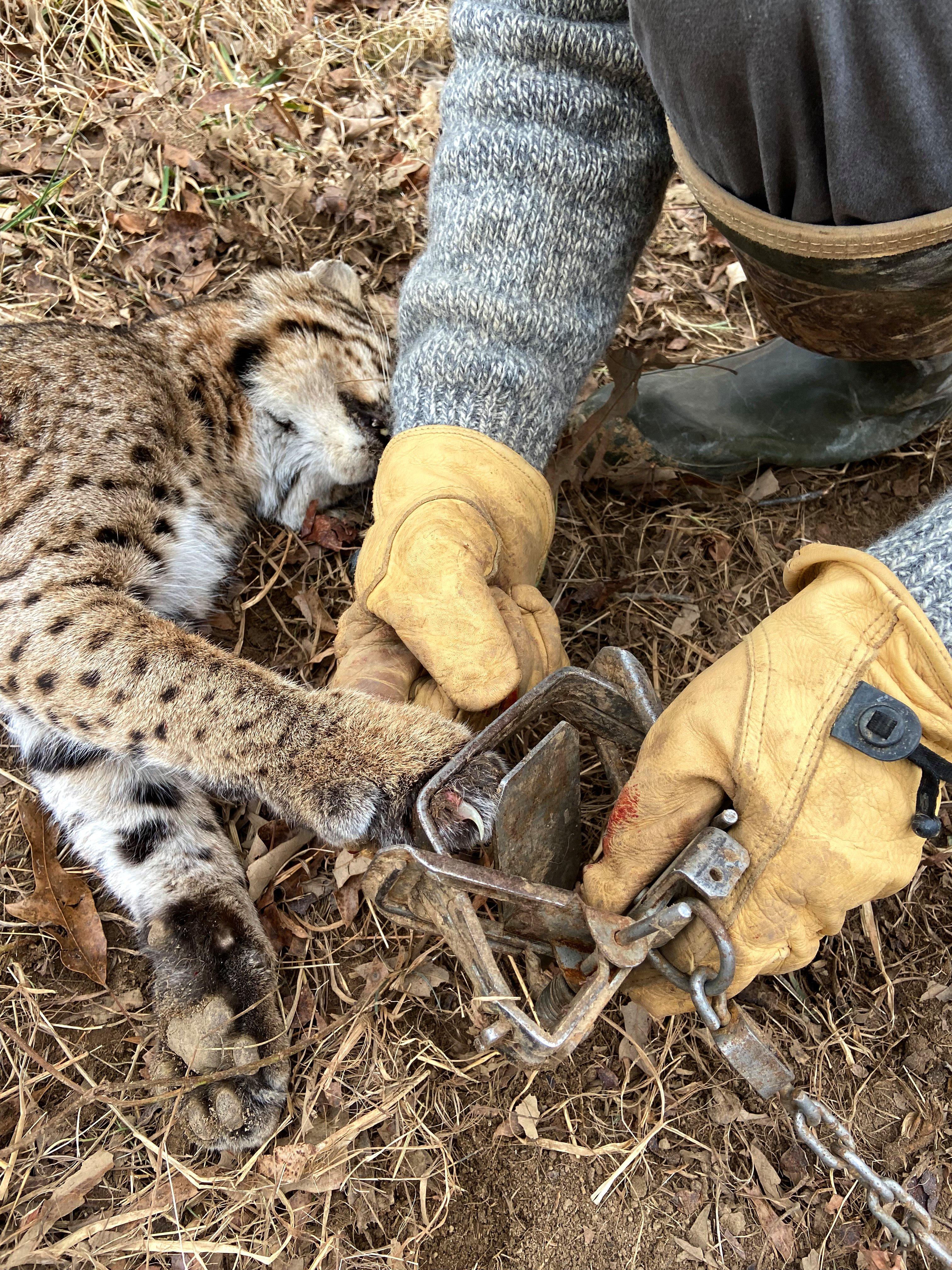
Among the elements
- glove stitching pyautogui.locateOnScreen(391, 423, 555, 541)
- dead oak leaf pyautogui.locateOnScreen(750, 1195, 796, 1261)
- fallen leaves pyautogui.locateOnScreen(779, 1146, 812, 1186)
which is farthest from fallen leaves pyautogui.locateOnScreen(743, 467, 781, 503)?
dead oak leaf pyautogui.locateOnScreen(750, 1195, 796, 1261)

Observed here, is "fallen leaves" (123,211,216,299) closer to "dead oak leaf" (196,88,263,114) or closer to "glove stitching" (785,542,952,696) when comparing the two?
"dead oak leaf" (196,88,263,114)

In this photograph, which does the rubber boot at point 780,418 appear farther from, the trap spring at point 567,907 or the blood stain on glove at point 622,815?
the blood stain on glove at point 622,815

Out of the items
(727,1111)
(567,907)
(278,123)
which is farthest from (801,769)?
(278,123)

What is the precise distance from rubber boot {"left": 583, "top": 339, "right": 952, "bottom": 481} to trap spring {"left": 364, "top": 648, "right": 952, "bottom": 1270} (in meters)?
1.46

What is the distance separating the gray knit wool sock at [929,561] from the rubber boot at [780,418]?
1406mm

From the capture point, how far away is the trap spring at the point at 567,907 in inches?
65.6

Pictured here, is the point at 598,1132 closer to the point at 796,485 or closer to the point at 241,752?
the point at 241,752

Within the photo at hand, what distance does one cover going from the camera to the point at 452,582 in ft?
7.38

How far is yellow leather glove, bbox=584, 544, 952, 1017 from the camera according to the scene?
5.69 feet

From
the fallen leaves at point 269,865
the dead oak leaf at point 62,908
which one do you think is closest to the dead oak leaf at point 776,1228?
the fallen leaves at point 269,865

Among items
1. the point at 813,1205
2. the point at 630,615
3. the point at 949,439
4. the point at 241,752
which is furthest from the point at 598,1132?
the point at 949,439

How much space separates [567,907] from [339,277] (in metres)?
2.72

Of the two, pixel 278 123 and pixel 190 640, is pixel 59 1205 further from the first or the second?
pixel 278 123

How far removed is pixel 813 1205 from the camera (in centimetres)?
234
